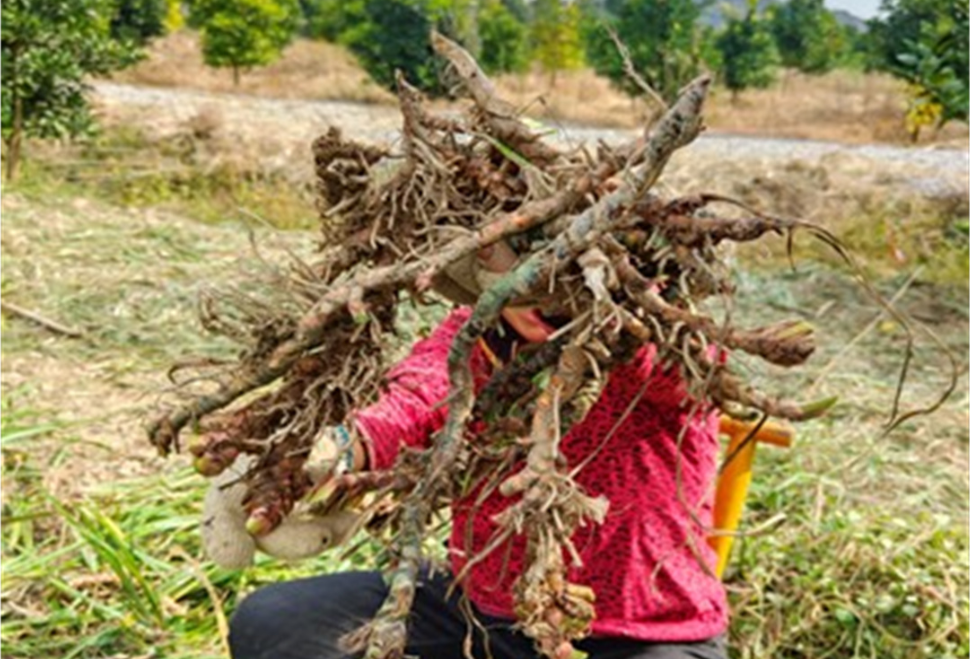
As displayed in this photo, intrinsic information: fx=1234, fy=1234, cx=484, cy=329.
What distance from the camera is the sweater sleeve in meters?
1.42

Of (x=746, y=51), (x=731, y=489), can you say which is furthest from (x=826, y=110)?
(x=731, y=489)

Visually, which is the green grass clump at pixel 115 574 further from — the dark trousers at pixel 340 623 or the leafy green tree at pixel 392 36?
the leafy green tree at pixel 392 36

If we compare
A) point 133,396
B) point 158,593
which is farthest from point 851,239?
point 158,593

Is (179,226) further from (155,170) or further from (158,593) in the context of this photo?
(158,593)

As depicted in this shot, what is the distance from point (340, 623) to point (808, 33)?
946 inches

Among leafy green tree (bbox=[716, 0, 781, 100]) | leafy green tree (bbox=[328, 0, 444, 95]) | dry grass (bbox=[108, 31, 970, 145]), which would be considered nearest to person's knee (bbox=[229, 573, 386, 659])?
dry grass (bbox=[108, 31, 970, 145])

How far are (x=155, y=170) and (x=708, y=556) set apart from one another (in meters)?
6.07

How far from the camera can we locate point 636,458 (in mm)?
1408

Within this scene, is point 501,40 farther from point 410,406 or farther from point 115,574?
point 410,406

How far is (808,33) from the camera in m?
23.8

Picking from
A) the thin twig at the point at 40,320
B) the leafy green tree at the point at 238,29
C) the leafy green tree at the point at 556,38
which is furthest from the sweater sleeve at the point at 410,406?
the leafy green tree at the point at 556,38

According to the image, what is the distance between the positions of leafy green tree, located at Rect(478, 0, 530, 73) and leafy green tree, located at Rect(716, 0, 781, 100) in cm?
343

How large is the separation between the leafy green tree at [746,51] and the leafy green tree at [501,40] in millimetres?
3429

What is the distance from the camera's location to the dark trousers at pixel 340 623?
1.46 metres
